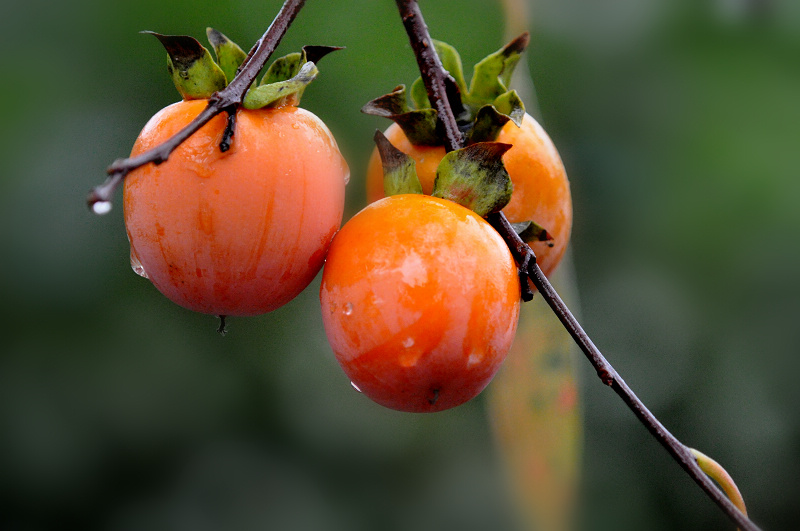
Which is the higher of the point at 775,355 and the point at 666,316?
the point at 666,316

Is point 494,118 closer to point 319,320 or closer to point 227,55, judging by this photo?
point 227,55

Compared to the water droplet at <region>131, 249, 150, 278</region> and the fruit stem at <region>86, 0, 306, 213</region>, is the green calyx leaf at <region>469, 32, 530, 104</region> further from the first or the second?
the water droplet at <region>131, 249, 150, 278</region>

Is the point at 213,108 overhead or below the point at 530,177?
overhead

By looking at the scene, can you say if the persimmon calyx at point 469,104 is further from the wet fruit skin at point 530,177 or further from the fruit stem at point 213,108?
the fruit stem at point 213,108

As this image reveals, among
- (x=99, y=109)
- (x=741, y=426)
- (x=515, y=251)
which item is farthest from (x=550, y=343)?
(x=741, y=426)

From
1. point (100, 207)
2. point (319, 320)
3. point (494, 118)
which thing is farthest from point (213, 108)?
point (319, 320)

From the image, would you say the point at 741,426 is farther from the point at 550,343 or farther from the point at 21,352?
the point at 21,352
